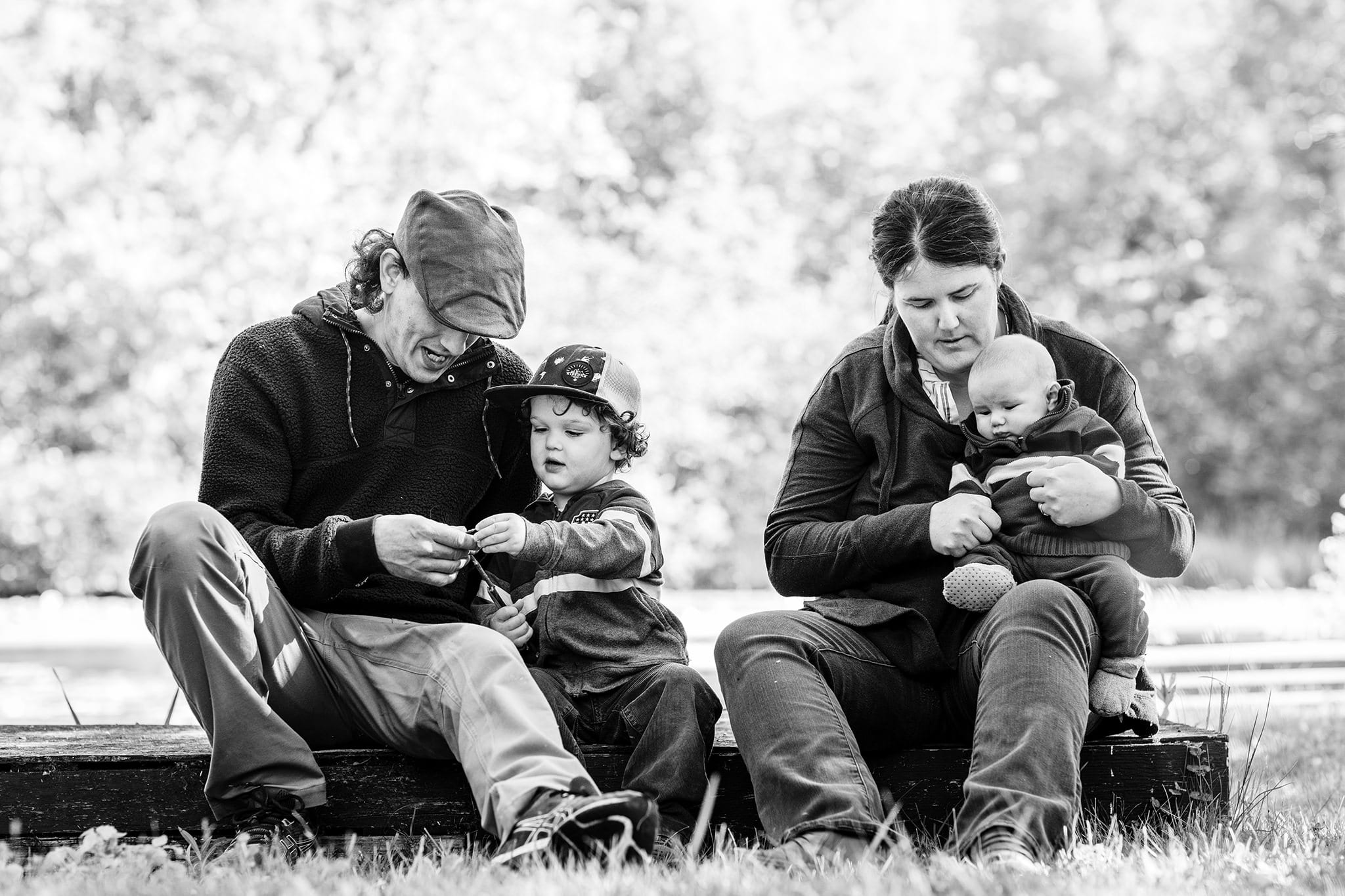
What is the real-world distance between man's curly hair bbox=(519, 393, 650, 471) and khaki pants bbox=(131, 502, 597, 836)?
585 millimetres

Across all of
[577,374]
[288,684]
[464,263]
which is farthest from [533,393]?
[288,684]

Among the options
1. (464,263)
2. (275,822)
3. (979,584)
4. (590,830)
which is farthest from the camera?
(464,263)

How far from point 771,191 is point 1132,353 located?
4458 mm

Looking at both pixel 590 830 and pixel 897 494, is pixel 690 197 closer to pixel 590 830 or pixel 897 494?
pixel 897 494

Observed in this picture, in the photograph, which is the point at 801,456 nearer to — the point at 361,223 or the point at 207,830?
the point at 207,830

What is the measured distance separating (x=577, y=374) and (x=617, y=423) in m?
0.14

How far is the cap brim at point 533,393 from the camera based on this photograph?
3.25 m

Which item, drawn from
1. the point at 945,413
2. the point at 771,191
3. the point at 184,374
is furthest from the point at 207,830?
the point at 771,191

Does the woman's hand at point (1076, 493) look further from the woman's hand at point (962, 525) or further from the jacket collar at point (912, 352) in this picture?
the jacket collar at point (912, 352)

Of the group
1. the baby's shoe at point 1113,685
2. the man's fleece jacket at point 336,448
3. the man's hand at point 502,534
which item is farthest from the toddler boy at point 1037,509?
the man's fleece jacket at point 336,448

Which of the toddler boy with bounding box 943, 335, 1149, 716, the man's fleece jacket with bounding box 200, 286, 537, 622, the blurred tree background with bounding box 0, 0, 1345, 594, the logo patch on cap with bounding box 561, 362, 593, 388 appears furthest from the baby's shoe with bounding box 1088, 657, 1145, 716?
the blurred tree background with bounding box 0, 0, 1345, 594

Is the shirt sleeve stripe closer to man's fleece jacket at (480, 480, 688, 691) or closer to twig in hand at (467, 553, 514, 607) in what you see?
man's fleece jacket at (480, 480, 688, 691)

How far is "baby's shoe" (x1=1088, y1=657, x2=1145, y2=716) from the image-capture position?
2875 millimetres

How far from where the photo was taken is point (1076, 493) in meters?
2.89
